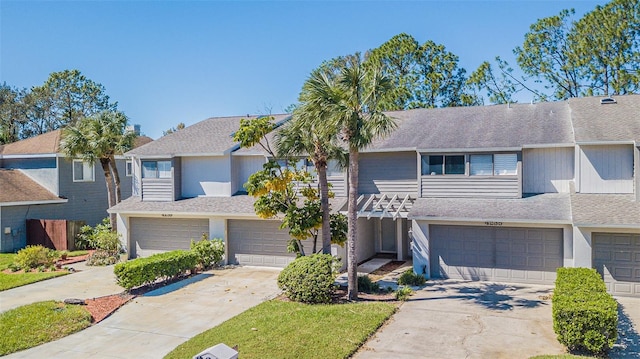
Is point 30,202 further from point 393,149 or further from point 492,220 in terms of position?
point 492,220

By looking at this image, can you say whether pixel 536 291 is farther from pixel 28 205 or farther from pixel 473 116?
pixel 28 205

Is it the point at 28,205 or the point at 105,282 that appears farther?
the point at 28,205

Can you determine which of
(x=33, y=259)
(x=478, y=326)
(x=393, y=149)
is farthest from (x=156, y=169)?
(x=478, y=326)

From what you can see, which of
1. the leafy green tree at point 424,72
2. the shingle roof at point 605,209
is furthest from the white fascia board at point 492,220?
the leafy green tree at point 424,72

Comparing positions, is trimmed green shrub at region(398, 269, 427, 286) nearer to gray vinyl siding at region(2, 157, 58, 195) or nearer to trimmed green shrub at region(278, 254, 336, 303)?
trimmed green shrub at region(278, 254, 336, 303)

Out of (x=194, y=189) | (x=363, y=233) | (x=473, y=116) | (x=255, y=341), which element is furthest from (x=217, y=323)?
(x=473, y=116)

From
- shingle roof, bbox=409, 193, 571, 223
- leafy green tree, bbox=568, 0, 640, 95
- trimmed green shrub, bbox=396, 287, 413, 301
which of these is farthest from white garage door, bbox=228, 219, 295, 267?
leafy green tree, bbox=568, 0, 640, 95
